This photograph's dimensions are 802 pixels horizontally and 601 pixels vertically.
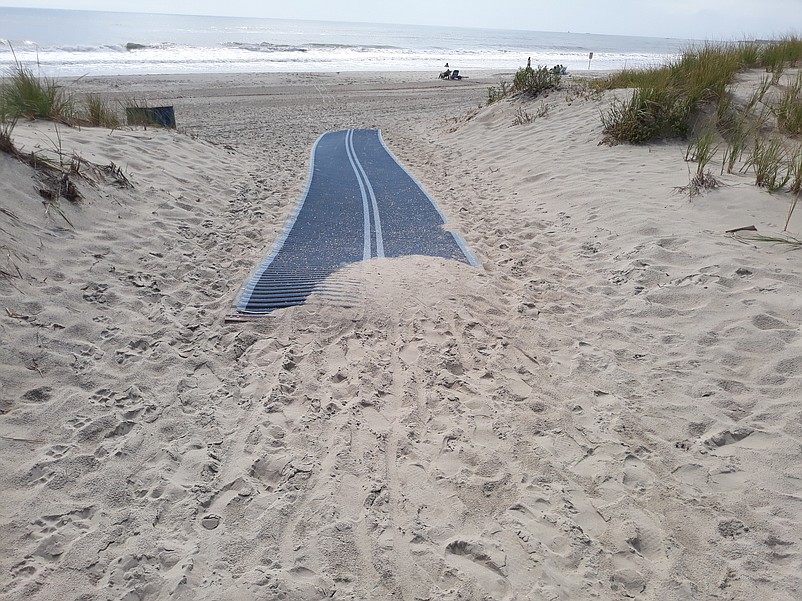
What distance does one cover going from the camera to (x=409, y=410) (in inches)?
119

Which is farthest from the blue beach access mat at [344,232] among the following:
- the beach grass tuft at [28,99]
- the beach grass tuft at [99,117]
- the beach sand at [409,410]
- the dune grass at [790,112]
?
the dune grass at [790,112]

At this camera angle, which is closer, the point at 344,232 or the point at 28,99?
the point at 344,232

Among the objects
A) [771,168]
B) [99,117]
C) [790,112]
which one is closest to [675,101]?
[790,112]

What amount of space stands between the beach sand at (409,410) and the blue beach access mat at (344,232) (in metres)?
0.20

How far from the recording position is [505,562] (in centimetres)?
214

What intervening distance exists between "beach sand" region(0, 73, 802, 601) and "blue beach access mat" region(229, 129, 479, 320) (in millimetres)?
202

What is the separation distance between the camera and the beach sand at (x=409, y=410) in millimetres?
2107

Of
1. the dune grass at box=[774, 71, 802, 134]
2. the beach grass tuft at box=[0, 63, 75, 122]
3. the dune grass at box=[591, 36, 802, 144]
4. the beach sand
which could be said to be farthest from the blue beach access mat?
the dune grass at box=[774, 71, 802, 134]

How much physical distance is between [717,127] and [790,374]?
5.37 meters

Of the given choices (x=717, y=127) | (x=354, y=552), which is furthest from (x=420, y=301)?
(x=717, y=127)

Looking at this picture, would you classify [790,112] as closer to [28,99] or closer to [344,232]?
[344,232]

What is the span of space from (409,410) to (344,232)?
10.4 ft

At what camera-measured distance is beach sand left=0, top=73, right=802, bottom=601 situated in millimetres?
2107

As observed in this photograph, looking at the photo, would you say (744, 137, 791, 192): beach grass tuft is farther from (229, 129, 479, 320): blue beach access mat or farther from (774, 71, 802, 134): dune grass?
(229, 129, 479, 320): blue beach access mat
